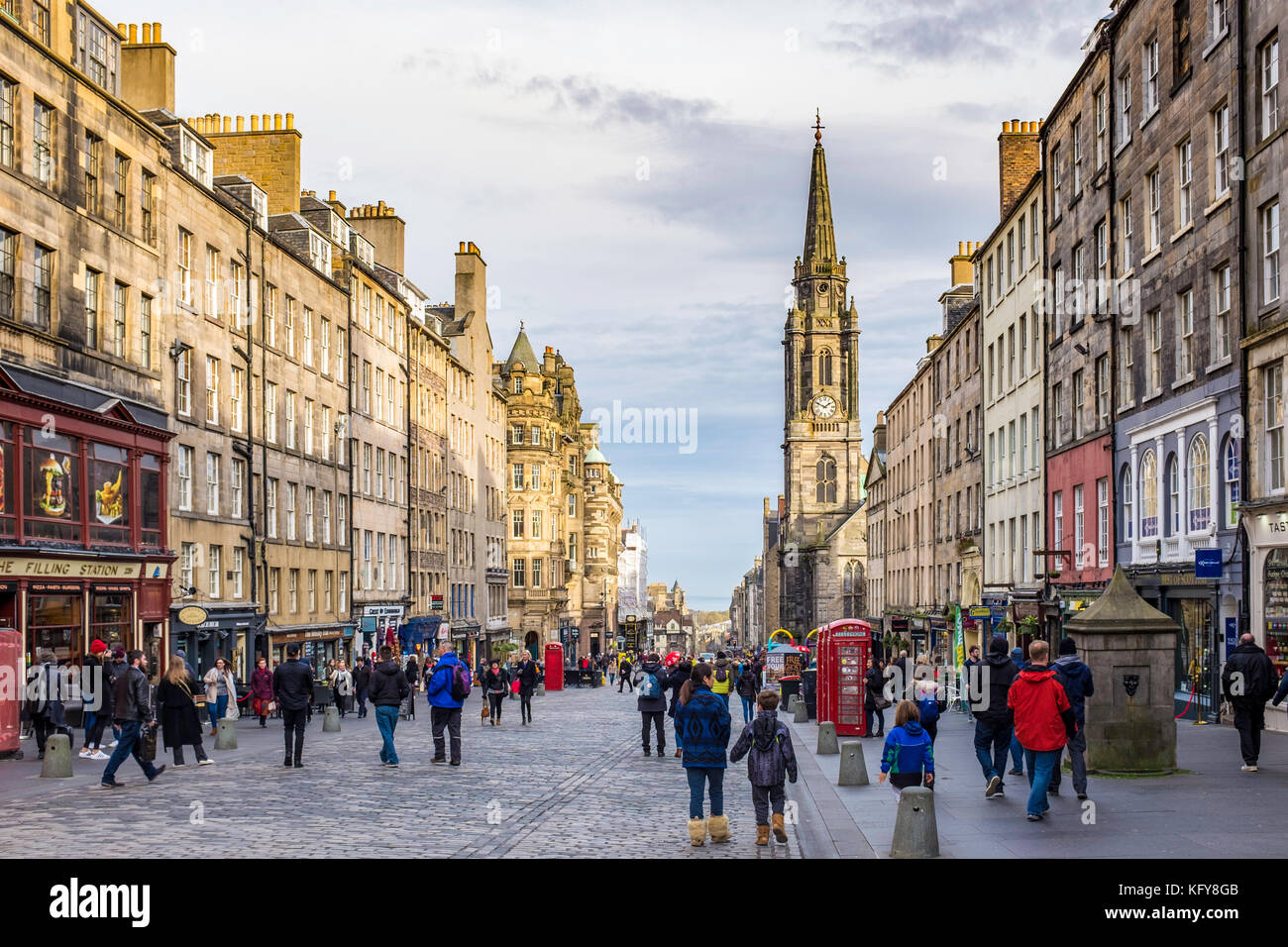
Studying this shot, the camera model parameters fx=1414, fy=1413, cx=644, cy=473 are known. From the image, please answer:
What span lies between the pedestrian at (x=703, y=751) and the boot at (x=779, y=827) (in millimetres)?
581

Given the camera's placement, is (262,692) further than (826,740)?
Yes

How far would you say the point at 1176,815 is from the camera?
46.8 ft

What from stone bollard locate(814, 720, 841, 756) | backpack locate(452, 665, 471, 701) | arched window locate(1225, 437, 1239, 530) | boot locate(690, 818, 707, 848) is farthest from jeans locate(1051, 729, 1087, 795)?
arched window locate(1225, 437, 1239, 530)

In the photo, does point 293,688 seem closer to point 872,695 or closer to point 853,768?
point 853,768

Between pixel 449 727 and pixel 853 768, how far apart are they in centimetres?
678

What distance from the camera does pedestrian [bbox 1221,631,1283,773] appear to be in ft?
58.2

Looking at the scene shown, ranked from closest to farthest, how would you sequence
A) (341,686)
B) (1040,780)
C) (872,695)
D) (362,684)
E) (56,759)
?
1. (1040,780)
2. (56,759)
3. (872,695)
4. (341,686)
5. (362,684)

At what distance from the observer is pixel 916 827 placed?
39.3ft

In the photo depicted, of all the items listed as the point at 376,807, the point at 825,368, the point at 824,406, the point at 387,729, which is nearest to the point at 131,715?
the point at 387,729

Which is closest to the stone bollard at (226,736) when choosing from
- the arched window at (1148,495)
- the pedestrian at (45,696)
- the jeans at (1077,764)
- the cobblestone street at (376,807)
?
the cobblestone street at (376,807)

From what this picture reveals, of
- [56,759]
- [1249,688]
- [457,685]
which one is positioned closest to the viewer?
[1249,688]

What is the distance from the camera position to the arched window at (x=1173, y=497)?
29.6 meters

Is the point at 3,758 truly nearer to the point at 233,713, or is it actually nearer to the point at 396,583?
the point at 233,713

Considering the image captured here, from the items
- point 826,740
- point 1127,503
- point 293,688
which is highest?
point 1127,503
